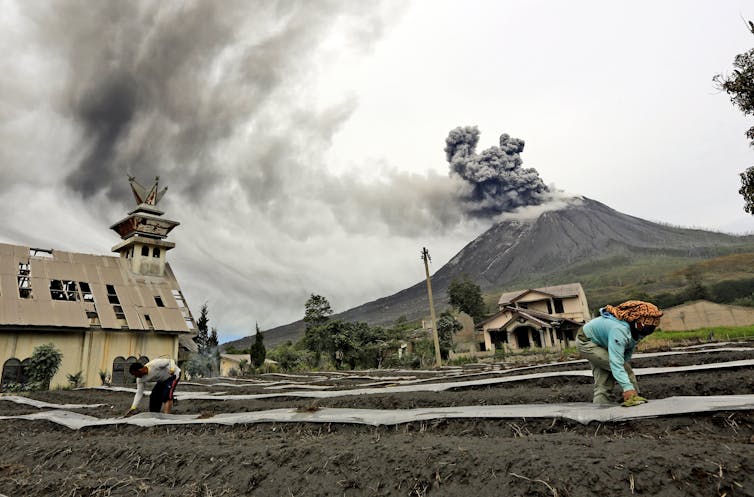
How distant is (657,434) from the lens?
3613 mm

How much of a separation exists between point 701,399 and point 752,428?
25.1 inches

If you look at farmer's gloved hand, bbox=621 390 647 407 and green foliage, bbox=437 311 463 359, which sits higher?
green foliage, bbox=437 311 463 359

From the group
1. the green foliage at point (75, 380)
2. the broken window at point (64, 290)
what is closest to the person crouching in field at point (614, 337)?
the green foliage at point (75, 380)

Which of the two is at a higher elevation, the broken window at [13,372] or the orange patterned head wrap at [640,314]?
the broken window at [13,372]

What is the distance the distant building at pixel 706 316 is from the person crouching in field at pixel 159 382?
37051mm

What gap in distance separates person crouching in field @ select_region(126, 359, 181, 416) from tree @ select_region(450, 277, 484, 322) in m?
48.8

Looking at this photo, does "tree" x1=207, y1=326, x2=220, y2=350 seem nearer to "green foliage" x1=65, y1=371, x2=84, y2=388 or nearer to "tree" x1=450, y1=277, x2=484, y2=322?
"green foliage" x1=65, y1=371, x2=84, y2=388

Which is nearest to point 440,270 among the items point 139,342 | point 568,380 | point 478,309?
point 478,309

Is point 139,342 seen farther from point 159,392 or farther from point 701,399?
point 701,399

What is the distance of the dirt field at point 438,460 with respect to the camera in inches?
99.0

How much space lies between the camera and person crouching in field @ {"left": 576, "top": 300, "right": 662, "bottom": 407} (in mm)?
4652

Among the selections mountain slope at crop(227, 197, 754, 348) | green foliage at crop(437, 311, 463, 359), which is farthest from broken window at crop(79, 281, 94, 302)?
mountain slope at crop(227, 197, 754, 348)

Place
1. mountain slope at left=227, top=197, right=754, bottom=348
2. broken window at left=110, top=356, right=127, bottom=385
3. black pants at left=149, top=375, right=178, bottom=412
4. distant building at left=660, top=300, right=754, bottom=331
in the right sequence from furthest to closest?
mountain slope at left=227, top=197, right=754, bottom=348
distant building at left=660, top=300, right=754, bottom=331
broken window at left=110, top=356, right=127, bottom=385
black pants at left=149, top=375, right=178, bottom=412

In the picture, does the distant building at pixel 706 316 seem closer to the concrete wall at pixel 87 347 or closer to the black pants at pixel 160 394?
the black pants at pixel 160 394
